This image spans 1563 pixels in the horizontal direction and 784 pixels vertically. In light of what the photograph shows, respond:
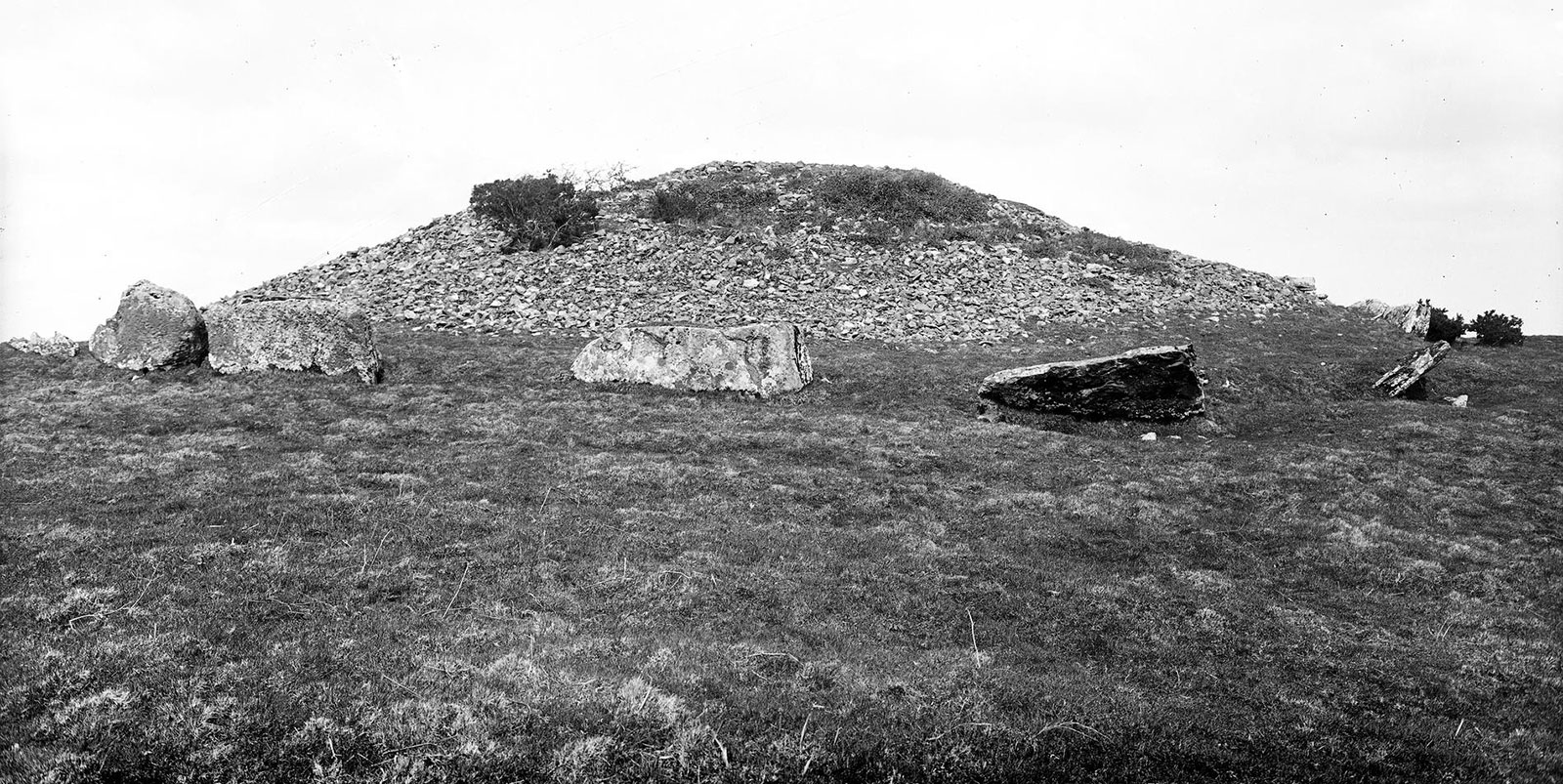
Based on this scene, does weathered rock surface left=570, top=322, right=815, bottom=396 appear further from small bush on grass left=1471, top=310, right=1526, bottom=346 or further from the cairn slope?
small bush on grass left=1471, top=310, right=1526, bottom=346

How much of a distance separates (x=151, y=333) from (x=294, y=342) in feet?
18.0

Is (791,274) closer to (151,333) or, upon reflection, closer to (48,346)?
(151,333)

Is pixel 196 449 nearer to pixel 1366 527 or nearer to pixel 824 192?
pixel 1366 527

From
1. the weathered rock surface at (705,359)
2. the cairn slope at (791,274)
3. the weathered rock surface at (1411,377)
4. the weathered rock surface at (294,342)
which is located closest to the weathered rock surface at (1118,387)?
the weathered rock surface at (705,359)

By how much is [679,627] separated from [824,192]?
47437mm

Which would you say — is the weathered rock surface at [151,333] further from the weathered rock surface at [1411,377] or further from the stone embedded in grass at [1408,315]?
the stone embedded in grass at [1408,315]

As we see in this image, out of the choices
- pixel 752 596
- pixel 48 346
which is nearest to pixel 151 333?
pixel 48 346

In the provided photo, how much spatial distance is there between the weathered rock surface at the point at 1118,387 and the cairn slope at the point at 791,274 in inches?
517

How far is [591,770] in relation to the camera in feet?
29.7

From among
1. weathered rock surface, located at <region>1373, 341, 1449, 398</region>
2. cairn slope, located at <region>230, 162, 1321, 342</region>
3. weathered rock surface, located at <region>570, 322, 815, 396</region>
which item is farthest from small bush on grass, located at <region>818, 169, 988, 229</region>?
weathered rock surface, located at <region>1373, 341, 1449, 398</region>

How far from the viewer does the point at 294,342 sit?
30.7 meters

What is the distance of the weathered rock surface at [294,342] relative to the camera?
30516 millimetres

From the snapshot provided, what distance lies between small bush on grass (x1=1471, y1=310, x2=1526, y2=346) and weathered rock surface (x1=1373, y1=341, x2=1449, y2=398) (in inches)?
688

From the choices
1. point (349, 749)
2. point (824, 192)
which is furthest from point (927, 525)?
point (824, 192)
